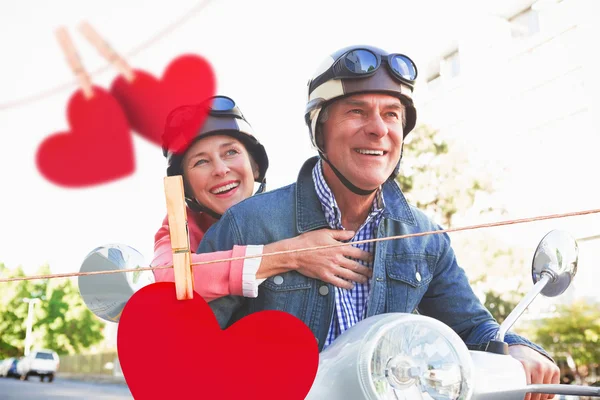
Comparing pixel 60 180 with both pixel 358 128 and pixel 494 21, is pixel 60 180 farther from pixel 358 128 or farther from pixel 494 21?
pixel 494 21

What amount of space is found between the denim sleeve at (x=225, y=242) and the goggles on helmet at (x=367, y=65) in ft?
0.89

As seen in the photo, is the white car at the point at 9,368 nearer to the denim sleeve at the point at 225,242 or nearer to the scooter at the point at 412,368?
the denim sleeve at the point at 225,242

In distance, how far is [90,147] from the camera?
3.80ft

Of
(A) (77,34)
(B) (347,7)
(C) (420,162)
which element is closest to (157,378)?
(A) (77,34)

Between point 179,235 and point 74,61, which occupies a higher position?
point 74,61

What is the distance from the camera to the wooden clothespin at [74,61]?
1234 mm

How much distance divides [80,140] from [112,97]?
0.11 meters

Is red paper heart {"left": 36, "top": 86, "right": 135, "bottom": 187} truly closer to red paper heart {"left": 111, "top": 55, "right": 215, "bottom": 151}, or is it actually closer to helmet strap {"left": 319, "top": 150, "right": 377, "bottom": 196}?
red paper heart {"left": 111, "top": 55, "right": 215, "bottom": 151}

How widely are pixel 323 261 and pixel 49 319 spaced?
3.51 feet

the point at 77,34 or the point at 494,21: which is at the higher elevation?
the point at 494,21

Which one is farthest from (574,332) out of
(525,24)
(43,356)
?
(43,356)

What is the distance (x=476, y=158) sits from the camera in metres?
4.57

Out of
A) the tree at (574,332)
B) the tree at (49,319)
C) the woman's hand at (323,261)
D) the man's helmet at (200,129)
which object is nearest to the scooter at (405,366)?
the woman's hand at (323,261)

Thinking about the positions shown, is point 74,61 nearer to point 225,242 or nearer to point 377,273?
point 225,242
